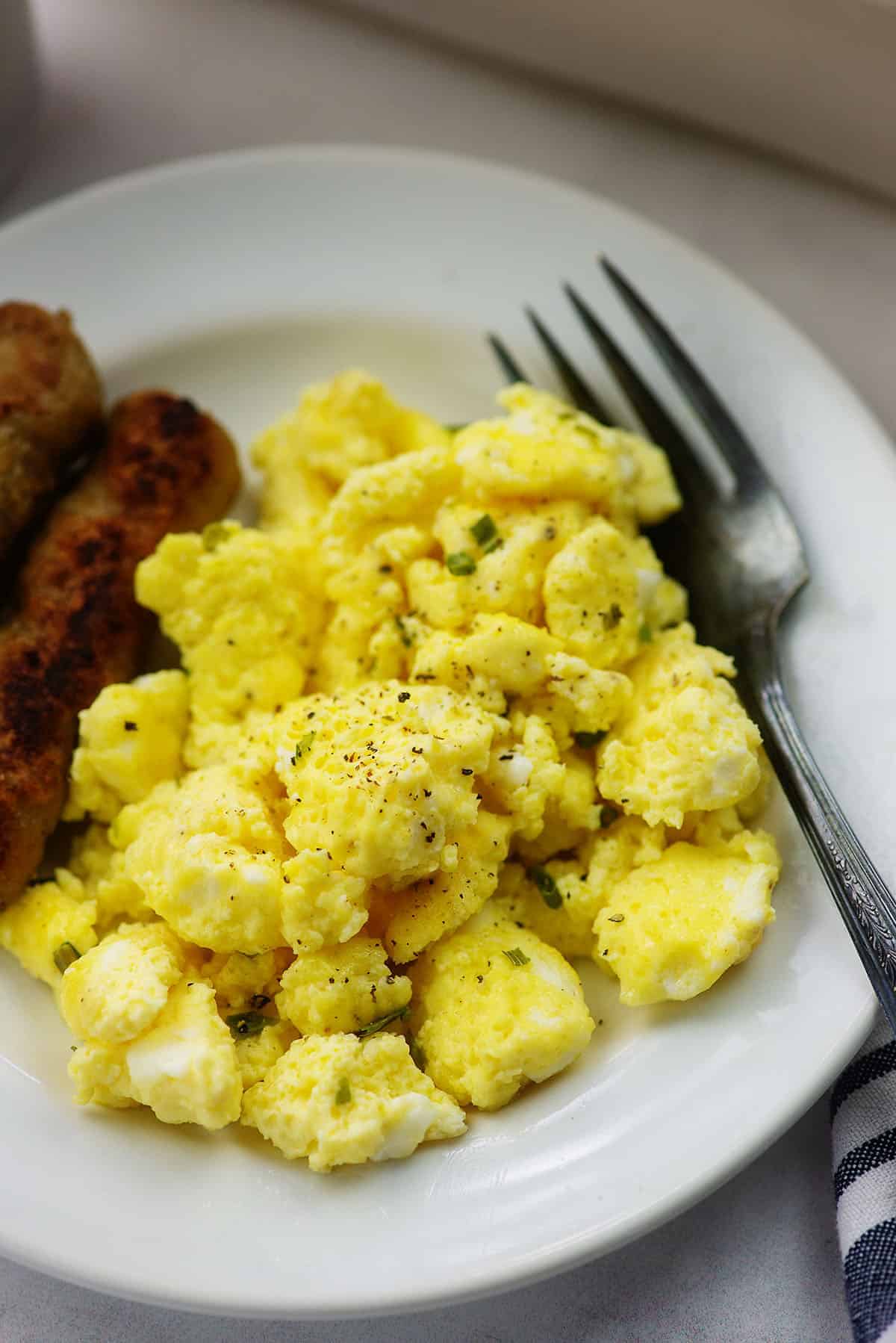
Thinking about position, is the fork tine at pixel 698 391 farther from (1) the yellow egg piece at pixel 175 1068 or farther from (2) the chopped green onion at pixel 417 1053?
(1) the yellow egg piece at pixel 175 1068

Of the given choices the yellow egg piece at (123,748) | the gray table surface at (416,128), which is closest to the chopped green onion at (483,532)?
the yellow egg piece at (123,748)

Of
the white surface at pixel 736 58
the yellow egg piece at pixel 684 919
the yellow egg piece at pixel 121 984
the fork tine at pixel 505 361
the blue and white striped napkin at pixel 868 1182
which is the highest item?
the white surface at pixel 736 58

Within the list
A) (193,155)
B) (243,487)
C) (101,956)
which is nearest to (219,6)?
(193,155)

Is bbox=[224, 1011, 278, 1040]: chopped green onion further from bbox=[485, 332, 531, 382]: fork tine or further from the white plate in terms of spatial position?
bbox=[485, 332, 531, 382]: fork tine

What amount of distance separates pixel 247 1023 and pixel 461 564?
2.46ft

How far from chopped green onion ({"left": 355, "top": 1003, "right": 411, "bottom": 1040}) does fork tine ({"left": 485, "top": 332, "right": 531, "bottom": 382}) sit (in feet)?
4.00

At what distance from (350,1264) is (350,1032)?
0.29 m

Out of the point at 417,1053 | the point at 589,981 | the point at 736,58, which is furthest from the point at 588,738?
the point at 736,58

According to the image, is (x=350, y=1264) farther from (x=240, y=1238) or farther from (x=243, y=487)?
(x=243, y=487)

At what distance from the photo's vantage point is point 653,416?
228 cm

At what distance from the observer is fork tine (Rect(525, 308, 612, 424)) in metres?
2.35

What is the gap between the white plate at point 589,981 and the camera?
1.54 meters

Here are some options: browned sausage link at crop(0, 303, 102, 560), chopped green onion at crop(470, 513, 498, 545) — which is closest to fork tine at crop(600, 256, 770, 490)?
chopped green onion at crop(470, 513, 498, 545)

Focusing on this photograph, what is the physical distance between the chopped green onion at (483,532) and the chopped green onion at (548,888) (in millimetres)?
517
